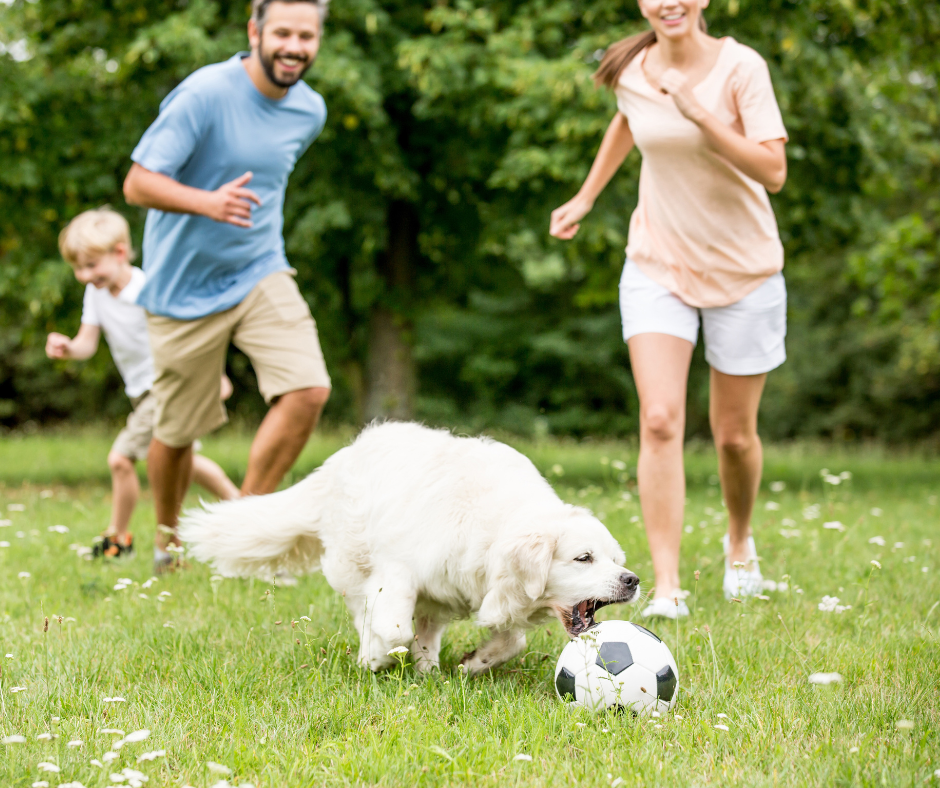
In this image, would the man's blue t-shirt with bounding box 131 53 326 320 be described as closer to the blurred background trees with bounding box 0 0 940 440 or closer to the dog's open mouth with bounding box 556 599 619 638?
the dog's open mouth with bounding box 556 599 619 638

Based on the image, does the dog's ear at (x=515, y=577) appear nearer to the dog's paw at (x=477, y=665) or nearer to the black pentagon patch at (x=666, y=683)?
the dog's paw at (x=477, y=665)

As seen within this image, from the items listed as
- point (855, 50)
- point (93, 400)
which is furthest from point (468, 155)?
point (93, 400)

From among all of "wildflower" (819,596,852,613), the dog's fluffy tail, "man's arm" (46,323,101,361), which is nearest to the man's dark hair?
"man's arm" (46,323,101,361)

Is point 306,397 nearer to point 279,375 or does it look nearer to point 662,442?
point 279,375

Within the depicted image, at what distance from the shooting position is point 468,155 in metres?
10.1

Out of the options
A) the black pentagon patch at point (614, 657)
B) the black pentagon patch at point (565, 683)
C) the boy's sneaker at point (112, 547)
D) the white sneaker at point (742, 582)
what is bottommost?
the boy's sneaker at point (112, 547)

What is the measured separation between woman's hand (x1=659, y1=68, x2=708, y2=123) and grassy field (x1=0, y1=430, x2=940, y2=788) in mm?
1994

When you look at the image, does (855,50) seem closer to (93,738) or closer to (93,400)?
(93,738)

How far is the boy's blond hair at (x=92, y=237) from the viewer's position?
216 inches

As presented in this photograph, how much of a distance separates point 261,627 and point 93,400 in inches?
844

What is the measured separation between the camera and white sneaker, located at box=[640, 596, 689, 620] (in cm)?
376

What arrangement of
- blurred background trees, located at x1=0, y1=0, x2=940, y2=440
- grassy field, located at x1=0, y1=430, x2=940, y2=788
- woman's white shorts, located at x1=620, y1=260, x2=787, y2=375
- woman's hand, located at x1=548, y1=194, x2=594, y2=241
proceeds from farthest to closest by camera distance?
blurred background trees, located at x1=0, y1=0, x2=940, y2=440, woman's hand, located at x1=548, y1=194, x2=594, y2=241, woman's white shorts, located at x1=620, y1=260, x2=787, y2=375, grassy field, located at x1=0, y1=430, x2=940, y2=788

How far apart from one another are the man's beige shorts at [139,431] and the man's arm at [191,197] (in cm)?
167

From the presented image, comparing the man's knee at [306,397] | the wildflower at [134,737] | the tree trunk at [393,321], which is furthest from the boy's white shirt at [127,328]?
the tree trunk at [393,321]
